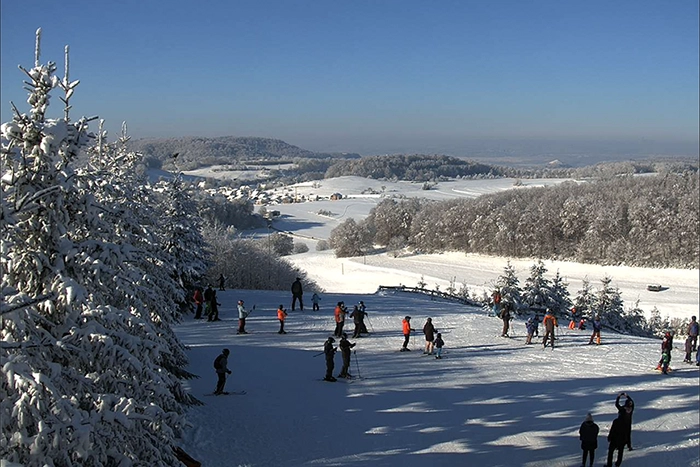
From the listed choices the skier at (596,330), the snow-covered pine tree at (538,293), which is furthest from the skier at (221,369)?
the snow-covered pine tree at (538,293)

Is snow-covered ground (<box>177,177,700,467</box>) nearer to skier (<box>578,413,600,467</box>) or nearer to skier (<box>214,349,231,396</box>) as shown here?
skier (<box>214,349,231,396</box>)

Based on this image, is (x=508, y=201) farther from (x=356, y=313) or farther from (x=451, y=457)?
(x=451, y=457)

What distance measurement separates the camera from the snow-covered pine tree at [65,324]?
22.1 ft

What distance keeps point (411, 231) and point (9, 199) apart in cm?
8036

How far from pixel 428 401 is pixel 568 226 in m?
69.8

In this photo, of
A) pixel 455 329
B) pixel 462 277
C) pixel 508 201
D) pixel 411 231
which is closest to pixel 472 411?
pixel 455 329

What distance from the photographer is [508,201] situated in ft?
303

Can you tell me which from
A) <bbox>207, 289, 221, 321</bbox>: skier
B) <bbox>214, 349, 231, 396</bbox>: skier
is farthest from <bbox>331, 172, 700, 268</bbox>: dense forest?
<bbox>214, 349, 231, 396</bbox>: skier

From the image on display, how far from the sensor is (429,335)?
62.0ft

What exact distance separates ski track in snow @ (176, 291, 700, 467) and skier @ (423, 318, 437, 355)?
44cm

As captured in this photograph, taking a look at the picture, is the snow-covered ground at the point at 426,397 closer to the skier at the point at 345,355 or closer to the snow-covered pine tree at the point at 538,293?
the skier at the point at 345,355

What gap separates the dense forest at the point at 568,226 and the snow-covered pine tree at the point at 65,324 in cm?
7149

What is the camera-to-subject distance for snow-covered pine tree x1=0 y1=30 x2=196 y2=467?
6727 mm

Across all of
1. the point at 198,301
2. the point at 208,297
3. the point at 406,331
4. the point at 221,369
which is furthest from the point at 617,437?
the point at 198,301
